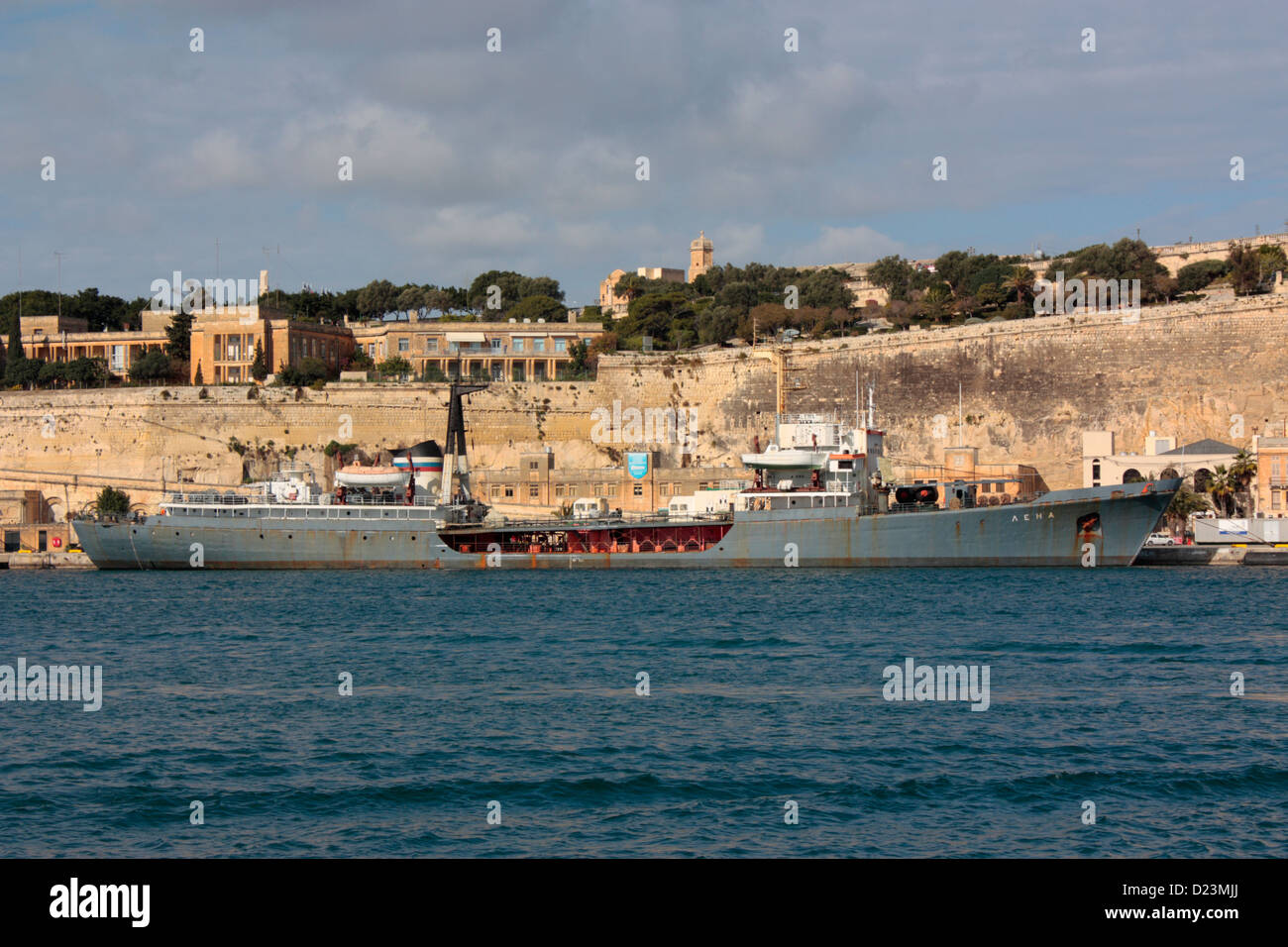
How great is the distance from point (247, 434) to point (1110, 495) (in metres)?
38.9

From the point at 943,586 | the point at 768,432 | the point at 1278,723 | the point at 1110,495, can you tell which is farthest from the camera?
the point at 768,432

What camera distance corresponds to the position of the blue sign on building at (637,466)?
53062 mm

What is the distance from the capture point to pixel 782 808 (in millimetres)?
12039

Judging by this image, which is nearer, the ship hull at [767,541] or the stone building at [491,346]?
the ship hull at [767,541]

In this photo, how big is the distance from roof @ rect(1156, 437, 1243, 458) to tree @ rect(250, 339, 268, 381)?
134 ft

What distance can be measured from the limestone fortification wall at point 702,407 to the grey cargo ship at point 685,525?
33.9 feet

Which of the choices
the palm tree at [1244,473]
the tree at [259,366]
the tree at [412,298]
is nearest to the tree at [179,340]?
the tree at [259,366]

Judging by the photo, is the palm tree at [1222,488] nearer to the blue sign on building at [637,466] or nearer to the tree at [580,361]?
the blue sign on building at [637,466]

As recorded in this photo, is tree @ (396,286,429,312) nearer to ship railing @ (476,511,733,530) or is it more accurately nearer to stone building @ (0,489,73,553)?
stone building @ (0,489,73,553)

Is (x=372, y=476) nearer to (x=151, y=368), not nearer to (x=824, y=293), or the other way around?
(x=151, y=368)

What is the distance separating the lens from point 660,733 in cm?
1548

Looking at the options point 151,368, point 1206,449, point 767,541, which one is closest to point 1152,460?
point 1206,449
